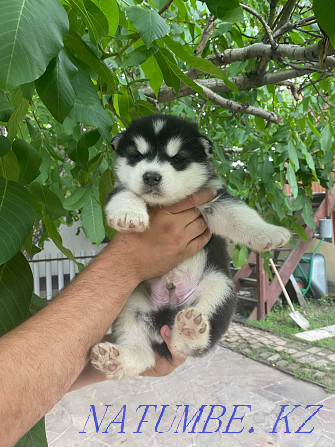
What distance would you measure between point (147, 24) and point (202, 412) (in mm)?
5699

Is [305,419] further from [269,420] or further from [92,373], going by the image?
[92,373]

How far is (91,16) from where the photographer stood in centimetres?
113

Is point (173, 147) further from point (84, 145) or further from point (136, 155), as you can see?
point (84, 145)

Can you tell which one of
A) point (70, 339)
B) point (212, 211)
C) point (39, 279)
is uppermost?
point (212, 211)

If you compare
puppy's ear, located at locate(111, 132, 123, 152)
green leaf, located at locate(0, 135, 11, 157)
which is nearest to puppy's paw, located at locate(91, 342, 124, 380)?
green leaf, located at locate(0, 135, 11, 157)

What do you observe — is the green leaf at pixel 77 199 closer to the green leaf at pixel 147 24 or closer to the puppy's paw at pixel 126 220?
the puppy's paw at pixel 126 220

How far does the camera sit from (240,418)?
5.49m

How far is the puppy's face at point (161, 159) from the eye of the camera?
7.25 feet

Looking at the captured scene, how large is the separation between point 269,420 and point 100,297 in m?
4.62

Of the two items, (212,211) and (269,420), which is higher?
(212,211)

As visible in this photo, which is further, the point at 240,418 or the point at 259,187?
the point at 240,418

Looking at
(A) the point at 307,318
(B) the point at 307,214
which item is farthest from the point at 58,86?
(A) the point at 307,318

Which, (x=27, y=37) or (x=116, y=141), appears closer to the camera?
(x=27, y=37)

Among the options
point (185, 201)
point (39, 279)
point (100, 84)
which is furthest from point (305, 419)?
point (39, 279)
